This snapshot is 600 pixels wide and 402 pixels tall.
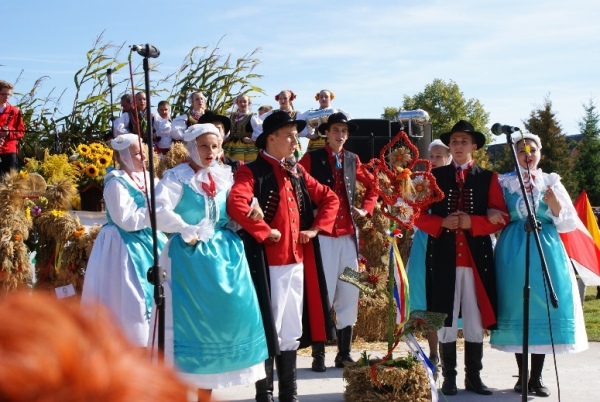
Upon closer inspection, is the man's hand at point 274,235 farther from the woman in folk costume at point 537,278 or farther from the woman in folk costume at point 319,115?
the woman in folk costume at point 319,115

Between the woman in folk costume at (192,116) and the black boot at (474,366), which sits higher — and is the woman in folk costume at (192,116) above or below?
above

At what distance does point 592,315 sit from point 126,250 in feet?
25.1

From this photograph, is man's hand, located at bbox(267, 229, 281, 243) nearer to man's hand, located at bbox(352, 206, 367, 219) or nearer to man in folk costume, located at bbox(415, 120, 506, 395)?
man in folk costume, located at bbox(415, 120, 506, 395)

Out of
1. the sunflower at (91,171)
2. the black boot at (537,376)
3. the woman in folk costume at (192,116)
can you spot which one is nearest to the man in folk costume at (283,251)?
the black boot at (537,376)

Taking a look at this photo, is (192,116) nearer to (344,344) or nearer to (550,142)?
(344,344)

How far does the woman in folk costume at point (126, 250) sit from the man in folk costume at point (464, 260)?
74.9 inches

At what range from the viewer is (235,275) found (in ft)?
14.8

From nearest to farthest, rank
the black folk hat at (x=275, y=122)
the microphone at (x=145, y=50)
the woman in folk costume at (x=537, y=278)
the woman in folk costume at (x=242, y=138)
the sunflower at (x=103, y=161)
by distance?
the microphone at (x=145, y=50)
the black folk hat at (x=275, y=122)
the woman in folk costume at (x=537, y=278)
the sunflower at (x=103, y=161)
the woman in folk costume at (x=242, y=138)

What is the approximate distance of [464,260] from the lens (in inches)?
216

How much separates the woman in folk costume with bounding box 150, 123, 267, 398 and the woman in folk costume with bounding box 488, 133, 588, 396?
1.81 m

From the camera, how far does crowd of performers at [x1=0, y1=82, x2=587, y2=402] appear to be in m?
4.43

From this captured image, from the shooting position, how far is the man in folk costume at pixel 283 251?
15.7 ft

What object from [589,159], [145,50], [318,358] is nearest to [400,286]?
[318,358]

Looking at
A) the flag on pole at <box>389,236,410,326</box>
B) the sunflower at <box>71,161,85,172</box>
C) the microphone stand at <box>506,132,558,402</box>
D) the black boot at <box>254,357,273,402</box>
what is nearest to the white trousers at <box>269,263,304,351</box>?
the black boot at <box>254,357,273,402</box>
